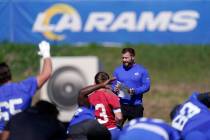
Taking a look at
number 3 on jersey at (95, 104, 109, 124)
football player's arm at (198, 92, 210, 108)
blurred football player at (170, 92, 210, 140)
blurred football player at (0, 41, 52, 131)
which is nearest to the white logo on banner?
number 3 on jersey at (95, 104, 109, 124)

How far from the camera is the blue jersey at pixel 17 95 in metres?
9.31

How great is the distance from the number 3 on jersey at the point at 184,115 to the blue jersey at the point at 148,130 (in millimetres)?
355

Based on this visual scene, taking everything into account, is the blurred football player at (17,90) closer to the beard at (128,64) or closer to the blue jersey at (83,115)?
the blue jersey at (83,115)

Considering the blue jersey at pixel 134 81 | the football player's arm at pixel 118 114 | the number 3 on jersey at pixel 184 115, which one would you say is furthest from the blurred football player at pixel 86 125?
the blue jersey at pixel 134 81

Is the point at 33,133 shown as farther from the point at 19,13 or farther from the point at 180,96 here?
the point at 19,13

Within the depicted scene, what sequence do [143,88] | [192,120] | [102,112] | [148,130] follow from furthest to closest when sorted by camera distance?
[143,88] → [102,112] → [192,120] → [148,130]

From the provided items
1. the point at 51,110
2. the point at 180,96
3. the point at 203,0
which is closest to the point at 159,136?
the point at 51,110

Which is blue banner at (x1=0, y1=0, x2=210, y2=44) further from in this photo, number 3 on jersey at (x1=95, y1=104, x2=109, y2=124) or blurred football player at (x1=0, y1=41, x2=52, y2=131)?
blurred football player at (x1=0, y1=41, x2=52, y2=131)

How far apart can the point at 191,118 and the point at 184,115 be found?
10 cm

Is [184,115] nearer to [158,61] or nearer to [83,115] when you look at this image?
[83,115]

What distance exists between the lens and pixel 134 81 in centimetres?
1370

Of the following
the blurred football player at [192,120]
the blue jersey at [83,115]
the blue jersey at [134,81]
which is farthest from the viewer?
the blue jersey at [134,81]

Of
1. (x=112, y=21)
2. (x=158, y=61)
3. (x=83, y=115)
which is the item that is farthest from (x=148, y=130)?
(x=112, y=21)

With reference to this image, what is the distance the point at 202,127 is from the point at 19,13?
17.9 metres
